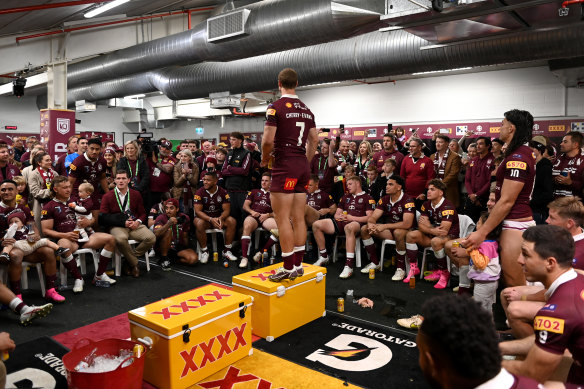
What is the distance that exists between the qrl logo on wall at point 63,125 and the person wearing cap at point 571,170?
8.54 m

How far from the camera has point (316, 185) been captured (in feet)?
20.3

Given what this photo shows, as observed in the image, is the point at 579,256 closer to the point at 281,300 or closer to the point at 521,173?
the point at 521,173

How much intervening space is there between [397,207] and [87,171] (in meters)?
4.11

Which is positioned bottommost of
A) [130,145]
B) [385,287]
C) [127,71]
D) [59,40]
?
[385,287]

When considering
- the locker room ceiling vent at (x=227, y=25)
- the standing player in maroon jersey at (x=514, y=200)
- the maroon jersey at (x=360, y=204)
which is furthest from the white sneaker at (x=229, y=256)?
the standing player in maroon jersey at (x=514, y=200)

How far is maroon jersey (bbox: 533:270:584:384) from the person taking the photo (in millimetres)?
1670

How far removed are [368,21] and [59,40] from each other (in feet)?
23.1

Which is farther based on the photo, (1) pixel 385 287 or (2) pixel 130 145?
(2) pixel 130 145

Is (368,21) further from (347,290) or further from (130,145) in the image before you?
(130,145)

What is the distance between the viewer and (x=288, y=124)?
3.25 meters

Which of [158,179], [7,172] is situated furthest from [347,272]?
[7,172]

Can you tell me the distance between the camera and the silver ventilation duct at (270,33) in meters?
4.83

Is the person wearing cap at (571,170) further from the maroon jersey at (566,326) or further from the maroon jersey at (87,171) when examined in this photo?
the maroon jersey at (87,171)

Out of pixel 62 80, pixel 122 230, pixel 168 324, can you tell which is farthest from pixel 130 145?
pixel 168 324
